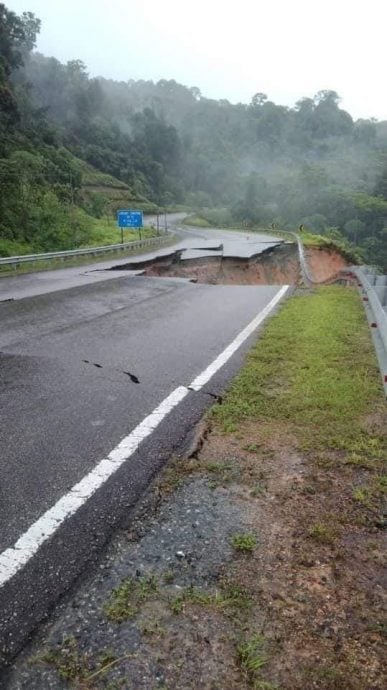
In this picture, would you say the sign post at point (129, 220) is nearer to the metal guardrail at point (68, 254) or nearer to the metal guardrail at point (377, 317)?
the metal guardrail at point (68, 254)

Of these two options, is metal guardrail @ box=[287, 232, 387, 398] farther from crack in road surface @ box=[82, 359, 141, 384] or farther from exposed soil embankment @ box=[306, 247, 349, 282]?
exposed soil embankment @ box=[306, 247, 349, 282]

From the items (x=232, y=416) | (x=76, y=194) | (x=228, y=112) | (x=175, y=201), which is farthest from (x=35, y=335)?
(x=228, y=112)

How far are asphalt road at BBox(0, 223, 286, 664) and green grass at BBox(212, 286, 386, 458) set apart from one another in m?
0.33

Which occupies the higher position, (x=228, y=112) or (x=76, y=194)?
(x=228, y=112)

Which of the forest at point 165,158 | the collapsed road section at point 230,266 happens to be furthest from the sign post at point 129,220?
the collapsed road section at point 230,266

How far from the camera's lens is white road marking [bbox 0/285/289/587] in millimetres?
2453

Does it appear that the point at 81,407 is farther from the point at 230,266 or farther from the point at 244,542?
the point at 230,266

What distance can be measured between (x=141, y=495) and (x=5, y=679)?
1328 millimetres

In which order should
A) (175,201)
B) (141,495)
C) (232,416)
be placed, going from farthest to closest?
(175,201) < (232,416) < (141,495)

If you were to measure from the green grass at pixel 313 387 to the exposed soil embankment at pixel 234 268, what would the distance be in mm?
11620

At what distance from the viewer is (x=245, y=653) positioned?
6.36ft

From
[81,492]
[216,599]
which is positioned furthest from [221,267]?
[216,599]

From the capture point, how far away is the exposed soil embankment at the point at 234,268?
2294cm

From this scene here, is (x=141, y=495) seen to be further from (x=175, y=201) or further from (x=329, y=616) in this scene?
(x=175, y=201)
